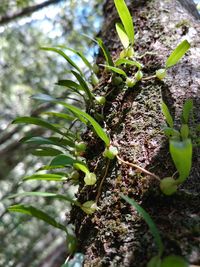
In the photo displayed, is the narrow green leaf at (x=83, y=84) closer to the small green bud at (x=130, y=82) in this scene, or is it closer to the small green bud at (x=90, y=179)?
the small green bud at (x=130, y=82)

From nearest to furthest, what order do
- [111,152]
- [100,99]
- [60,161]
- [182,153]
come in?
[182,153], [60,161], [111,152], [100,99]

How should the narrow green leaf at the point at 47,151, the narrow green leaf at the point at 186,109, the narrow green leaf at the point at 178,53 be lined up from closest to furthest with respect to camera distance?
the narrow green leaf at the point at 186,109, the narrow green leaf at the point at 178,53, the narrow green leaf at the point at 47,151

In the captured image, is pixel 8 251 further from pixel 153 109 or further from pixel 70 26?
pixel 153 109

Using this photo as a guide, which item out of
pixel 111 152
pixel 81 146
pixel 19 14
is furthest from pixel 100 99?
pixel 19 14

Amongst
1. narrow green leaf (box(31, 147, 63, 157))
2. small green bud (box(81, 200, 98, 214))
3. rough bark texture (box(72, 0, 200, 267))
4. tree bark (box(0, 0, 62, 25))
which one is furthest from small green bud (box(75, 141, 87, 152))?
tree bark (box(0, 0, 62, 25))

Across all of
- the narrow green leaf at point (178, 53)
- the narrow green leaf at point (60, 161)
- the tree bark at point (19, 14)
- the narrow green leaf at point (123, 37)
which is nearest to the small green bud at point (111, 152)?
the narrow green leaf at point (60, 161)

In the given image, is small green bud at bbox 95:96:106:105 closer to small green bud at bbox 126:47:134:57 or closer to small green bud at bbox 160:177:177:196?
small green bud at bbox 126:47:134:57

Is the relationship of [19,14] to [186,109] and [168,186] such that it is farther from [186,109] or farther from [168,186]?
[168,186]

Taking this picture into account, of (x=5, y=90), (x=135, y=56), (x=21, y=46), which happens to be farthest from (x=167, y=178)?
(x=5, y=90)
